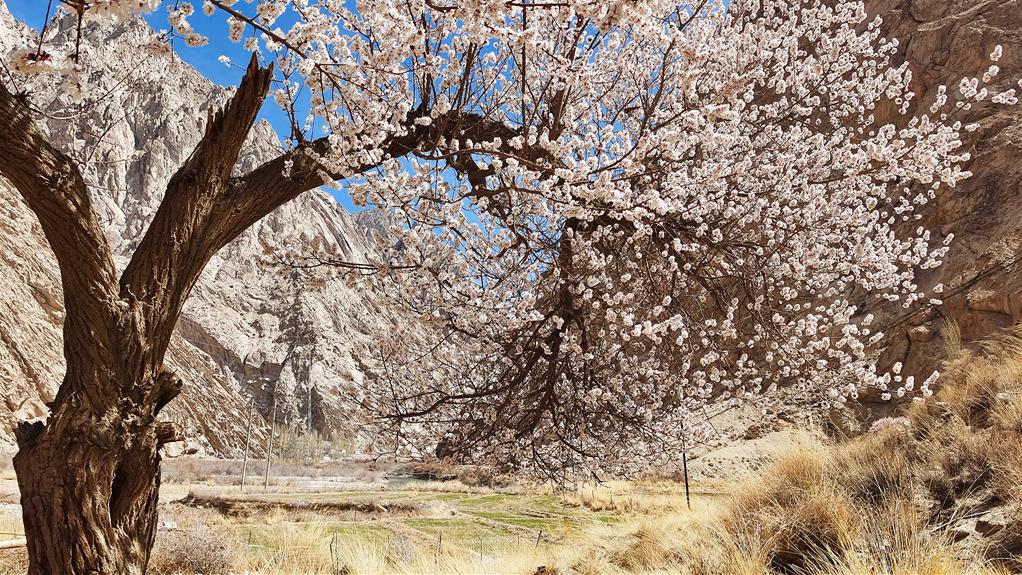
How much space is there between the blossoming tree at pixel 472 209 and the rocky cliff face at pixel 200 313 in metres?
24.7

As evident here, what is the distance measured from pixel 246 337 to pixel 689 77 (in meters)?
64.0

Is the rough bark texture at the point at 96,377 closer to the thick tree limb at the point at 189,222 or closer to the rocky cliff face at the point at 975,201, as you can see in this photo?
the thick tree limb at the point at 189,222

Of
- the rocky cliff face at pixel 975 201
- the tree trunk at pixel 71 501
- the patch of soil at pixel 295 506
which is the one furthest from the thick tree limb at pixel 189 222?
the rocky cliff face at pixel 975 201

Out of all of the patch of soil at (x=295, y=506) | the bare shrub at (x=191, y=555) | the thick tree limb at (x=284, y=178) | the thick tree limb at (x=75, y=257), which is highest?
the thick tree limb at (x=284, y=178)

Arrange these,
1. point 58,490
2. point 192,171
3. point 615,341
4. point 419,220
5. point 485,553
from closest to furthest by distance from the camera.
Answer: point 58,490 < point 192,171 < point 419,220 < point 615,341 < point 485,553

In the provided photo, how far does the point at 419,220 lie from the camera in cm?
354

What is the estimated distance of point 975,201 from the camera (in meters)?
16.0

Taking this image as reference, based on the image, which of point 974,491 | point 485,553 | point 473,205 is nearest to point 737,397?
point 974,491

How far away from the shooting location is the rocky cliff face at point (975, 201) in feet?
46.2

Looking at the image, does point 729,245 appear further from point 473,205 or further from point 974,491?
point 974,491

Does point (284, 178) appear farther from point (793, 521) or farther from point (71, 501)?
point (793, 521)

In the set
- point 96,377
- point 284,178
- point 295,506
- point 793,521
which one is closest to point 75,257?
point 96,377

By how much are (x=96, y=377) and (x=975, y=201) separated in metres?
20.8

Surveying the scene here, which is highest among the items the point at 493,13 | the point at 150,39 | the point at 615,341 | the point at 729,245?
the point at 150,39
